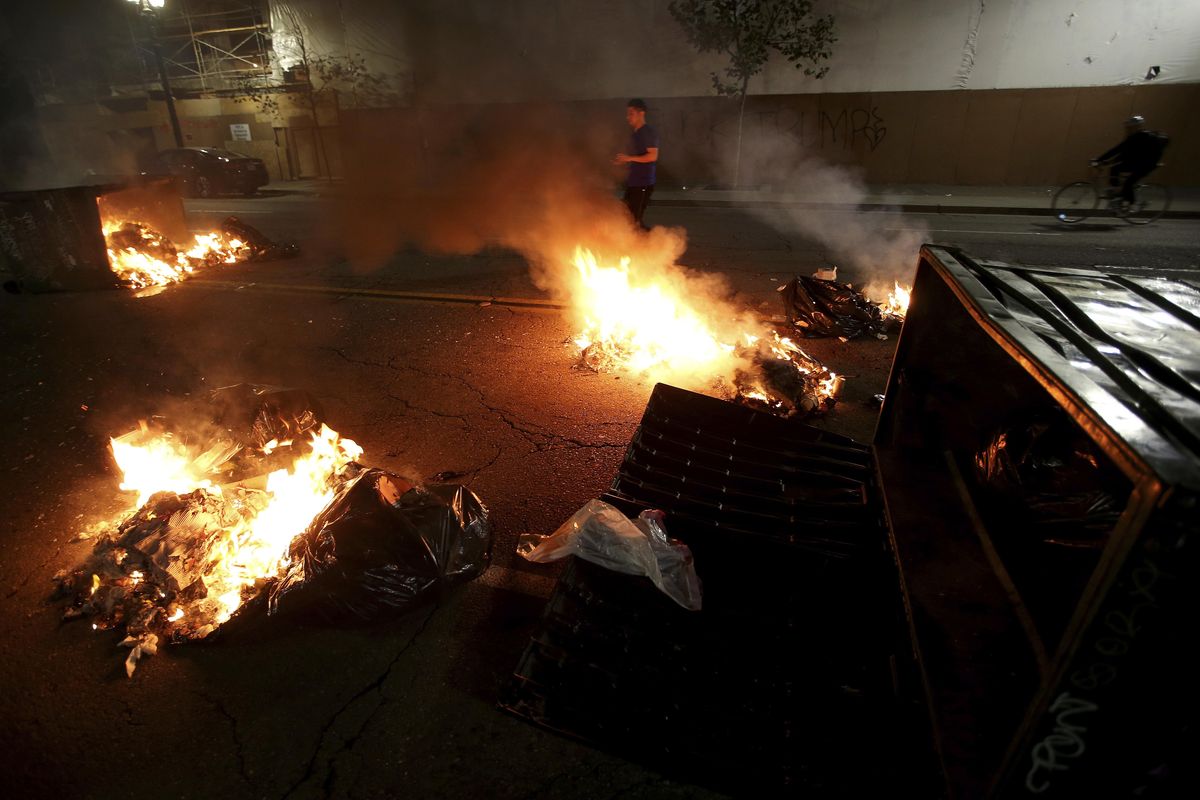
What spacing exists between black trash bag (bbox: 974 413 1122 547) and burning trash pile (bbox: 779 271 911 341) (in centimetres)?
283

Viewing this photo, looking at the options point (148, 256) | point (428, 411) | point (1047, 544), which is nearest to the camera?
point (1047, 544)

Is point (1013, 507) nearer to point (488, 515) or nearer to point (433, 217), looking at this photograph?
point (488, 515)

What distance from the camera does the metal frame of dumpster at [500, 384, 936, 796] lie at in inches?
72.3

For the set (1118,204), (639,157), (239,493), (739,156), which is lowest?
(239,493)

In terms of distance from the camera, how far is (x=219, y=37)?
72.0ft

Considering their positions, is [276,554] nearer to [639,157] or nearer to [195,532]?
[195,532]

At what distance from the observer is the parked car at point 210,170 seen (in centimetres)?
1653

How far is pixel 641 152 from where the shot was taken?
7.25 meters

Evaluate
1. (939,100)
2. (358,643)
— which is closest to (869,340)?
(358,643)

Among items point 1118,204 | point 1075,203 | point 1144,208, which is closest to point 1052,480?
point 1118,204

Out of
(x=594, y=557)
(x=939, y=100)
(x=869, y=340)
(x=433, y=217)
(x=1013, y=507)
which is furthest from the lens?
(x=939, y=100)

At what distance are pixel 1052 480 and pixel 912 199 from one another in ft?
42.2

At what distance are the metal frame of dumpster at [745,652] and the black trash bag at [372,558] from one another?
60 cm

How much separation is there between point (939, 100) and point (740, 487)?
16259mm
